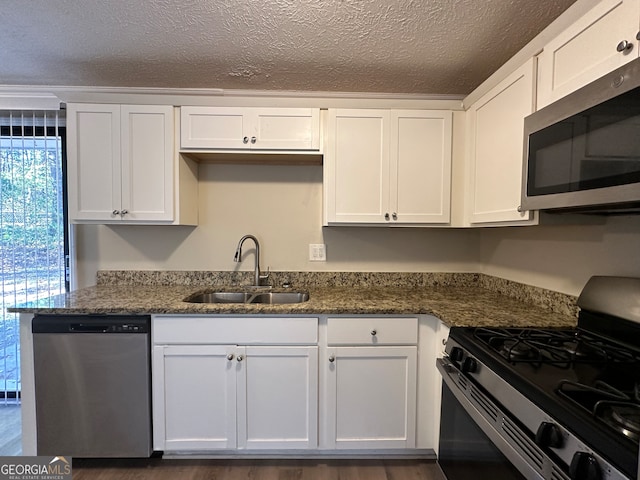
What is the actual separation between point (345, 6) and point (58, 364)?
2246 mm

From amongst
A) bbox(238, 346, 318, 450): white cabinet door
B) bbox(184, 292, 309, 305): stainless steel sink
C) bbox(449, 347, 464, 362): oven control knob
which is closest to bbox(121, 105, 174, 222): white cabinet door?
bbox(184, 292, 309, 305): stainless steel sink

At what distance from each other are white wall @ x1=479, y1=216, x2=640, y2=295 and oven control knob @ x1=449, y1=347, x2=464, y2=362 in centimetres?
74

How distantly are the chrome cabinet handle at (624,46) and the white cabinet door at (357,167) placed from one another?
1.10m

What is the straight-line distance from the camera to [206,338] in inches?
63.9

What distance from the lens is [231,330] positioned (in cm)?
163

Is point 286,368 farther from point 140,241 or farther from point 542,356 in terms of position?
point 140,241

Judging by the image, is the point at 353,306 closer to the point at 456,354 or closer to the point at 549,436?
the point at 456,354

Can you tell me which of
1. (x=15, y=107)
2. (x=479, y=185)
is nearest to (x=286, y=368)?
(x=479, y=185)

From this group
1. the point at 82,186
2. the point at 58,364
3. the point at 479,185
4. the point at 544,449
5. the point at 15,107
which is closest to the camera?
the point at 544,449

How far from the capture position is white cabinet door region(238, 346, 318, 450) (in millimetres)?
1636

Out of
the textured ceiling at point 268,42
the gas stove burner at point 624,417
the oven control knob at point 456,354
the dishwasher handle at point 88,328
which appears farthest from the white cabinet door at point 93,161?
the gas stove burner at point 624,417

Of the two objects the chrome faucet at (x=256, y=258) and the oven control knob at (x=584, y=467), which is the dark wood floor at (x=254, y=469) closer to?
the chrome faucet at (x=256, y=258)

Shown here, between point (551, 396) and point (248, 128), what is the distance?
6.09ft

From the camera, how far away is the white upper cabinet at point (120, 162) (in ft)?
6.07
